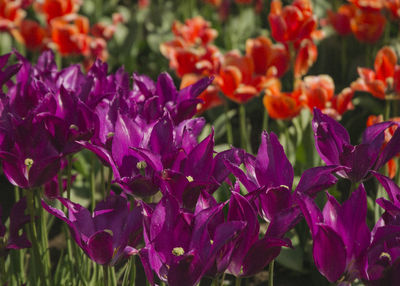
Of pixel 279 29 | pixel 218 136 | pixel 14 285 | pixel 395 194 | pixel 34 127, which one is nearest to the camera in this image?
pixel 395 194

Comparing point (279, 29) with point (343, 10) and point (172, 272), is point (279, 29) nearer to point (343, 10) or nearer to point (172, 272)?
point (343, 10)

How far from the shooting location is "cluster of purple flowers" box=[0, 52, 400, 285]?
1072 millimetres

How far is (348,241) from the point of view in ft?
3.58

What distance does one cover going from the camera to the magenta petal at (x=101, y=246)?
3.70 ft

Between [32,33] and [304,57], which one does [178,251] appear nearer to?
[304,57]

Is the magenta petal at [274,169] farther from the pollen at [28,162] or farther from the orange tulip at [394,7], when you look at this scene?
the orange tulip at [394,7]

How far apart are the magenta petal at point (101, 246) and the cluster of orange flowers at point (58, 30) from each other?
2.08m

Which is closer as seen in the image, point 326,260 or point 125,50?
point 326,260

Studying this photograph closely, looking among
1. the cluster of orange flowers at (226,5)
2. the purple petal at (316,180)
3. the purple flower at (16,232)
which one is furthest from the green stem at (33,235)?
the cluster of orange flowers at (226,5)

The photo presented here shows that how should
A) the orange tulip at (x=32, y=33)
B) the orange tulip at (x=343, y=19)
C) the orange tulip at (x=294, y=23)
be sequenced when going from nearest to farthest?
the orange tulip at (x=294, y=23) < the orange tulip at (x=343, y=19) < the orange tulip at (x=32, y=33)

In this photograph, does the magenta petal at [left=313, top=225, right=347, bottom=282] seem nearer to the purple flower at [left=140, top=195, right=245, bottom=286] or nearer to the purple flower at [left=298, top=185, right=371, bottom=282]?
the purple flower at [left=298, top=185, right=371, bottom=282]

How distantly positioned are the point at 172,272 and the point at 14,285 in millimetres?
838

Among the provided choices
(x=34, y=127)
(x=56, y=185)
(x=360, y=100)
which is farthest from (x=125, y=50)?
(x=34, y=127)

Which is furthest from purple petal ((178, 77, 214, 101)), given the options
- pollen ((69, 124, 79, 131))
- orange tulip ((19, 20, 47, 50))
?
orange tulip ((19, 20, 47, 50))
